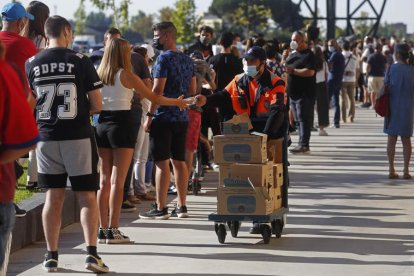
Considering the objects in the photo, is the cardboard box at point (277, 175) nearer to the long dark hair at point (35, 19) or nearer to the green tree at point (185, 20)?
the long dark hair at point (35, 19)

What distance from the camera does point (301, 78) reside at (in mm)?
20969

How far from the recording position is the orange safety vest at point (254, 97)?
11695 mm

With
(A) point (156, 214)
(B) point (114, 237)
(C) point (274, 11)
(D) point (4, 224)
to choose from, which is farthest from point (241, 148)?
(C) point (274, 11)

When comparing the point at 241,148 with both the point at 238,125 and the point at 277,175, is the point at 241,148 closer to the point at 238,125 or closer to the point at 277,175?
the point at 238,125

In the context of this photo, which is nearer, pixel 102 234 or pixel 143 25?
pixel 102 234

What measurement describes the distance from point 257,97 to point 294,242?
140 centimetres

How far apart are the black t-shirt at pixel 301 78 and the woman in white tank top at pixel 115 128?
945 cm

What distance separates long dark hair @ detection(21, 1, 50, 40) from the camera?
12.4 m

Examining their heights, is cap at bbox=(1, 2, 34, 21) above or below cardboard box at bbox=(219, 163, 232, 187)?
above

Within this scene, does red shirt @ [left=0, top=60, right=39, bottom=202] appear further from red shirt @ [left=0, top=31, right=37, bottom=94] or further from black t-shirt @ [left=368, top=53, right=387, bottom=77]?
black t-shirt @ [left=368, top=53, right=387, bottom=77]

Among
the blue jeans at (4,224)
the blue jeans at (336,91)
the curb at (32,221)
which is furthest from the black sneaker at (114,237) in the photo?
the blue jeans at (336,91)

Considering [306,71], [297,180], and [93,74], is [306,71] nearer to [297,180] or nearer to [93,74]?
[297,180]

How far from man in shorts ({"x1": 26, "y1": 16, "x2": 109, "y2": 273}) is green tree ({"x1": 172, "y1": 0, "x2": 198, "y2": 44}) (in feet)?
227

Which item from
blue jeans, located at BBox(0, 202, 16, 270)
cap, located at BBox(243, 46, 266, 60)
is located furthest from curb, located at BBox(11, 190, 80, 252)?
blue jeans, located at BBox(0, 202, 16, 270)
